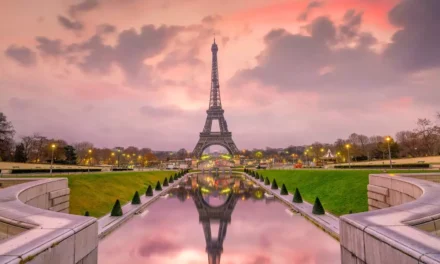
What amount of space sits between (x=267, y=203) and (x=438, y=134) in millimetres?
62609

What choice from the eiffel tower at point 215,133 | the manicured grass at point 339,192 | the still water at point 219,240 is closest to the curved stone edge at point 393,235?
the still water at point 219,240

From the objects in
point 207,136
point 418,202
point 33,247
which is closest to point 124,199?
point 33,247

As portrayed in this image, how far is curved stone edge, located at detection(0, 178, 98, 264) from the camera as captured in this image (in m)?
5.66

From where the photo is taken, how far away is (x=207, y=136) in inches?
4441

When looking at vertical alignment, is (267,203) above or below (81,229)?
below

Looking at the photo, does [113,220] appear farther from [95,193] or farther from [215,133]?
[215,133]

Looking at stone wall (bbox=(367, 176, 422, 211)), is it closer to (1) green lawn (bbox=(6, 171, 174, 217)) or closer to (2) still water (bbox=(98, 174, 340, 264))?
(2) still water (bbox=(98, 174, 340, 264))

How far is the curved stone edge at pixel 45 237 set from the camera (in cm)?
566

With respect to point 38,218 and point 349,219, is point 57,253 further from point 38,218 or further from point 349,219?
point 349,219

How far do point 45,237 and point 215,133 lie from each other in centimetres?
10974

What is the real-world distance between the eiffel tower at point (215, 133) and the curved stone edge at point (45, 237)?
98.4 meters

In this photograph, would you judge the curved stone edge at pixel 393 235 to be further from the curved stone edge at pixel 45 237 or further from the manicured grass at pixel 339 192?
the manicured grass at pixel 339 192

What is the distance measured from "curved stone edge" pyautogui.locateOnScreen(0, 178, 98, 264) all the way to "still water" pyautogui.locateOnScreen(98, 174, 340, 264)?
2.46 m

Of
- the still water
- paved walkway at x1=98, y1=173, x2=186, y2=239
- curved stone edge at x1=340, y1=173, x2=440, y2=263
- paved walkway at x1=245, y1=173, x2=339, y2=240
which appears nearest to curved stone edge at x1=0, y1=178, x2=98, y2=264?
the still water
